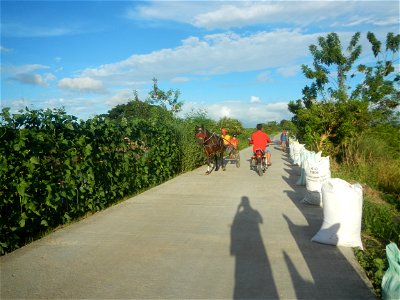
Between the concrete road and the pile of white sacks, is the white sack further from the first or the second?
the pile of white sacks

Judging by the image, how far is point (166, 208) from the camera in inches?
371

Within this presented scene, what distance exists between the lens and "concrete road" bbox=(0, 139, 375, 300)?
4703 mm

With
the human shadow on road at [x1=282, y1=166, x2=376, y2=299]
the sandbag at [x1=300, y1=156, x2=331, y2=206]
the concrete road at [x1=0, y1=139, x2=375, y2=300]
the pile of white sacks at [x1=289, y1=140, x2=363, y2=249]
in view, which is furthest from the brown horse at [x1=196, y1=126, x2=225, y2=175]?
the pile of white sacks at [x1=289, y1=140, x2=363, y2=249]

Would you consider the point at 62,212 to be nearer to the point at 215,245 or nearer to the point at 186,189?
the point at 215,245

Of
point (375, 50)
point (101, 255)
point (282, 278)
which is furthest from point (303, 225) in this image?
point (375, 50)

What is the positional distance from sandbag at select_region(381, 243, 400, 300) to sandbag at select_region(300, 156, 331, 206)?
19.7 ft

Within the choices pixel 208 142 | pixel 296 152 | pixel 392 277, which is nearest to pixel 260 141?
pixel 208 142

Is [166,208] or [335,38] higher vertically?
[335,38]

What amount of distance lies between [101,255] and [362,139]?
55.3ft

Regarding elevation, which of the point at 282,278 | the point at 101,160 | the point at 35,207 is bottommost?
the point at 282,278

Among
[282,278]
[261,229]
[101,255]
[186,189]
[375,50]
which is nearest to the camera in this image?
[282,278]

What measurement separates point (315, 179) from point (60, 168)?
6.07 metres

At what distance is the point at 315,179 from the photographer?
389 inches

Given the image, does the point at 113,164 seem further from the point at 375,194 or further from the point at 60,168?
the point at 375,194
